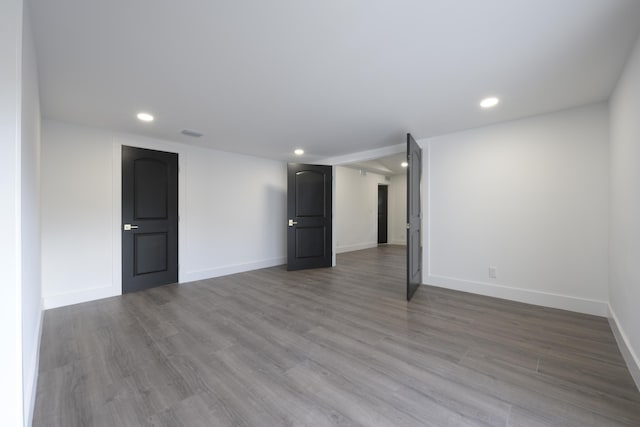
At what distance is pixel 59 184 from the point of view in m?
3.18

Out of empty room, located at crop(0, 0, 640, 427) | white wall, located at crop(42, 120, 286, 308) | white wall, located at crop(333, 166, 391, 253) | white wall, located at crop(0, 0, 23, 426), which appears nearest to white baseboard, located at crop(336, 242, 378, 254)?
white wall, located at crop(333, 166, 391, 253)

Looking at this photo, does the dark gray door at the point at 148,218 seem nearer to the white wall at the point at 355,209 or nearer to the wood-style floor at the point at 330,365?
the wood-style floor at the point at 330,365

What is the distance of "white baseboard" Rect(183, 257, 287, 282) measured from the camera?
4303mm

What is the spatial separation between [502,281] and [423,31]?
3114mm

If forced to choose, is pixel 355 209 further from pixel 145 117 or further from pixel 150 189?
pixel 145 117

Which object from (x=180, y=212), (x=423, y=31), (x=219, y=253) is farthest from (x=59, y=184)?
(x=423, y=31)

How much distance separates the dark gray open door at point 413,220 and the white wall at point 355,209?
125 inches

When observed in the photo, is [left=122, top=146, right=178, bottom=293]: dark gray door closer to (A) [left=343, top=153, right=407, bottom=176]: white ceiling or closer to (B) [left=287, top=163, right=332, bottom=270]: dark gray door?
(B) [left=287, top=163, right=332, bottom=270]: dark gray door

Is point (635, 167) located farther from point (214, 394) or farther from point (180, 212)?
point (180, 212)

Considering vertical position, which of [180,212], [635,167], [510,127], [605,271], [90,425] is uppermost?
[510,127]

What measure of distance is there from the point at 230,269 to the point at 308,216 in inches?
A: 70.1

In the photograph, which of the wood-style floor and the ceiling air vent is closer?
the wood-style floor

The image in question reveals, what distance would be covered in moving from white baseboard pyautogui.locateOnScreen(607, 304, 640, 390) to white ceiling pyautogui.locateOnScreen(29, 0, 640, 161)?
210 centimetres

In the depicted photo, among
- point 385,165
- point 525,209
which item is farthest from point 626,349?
point 385,165
